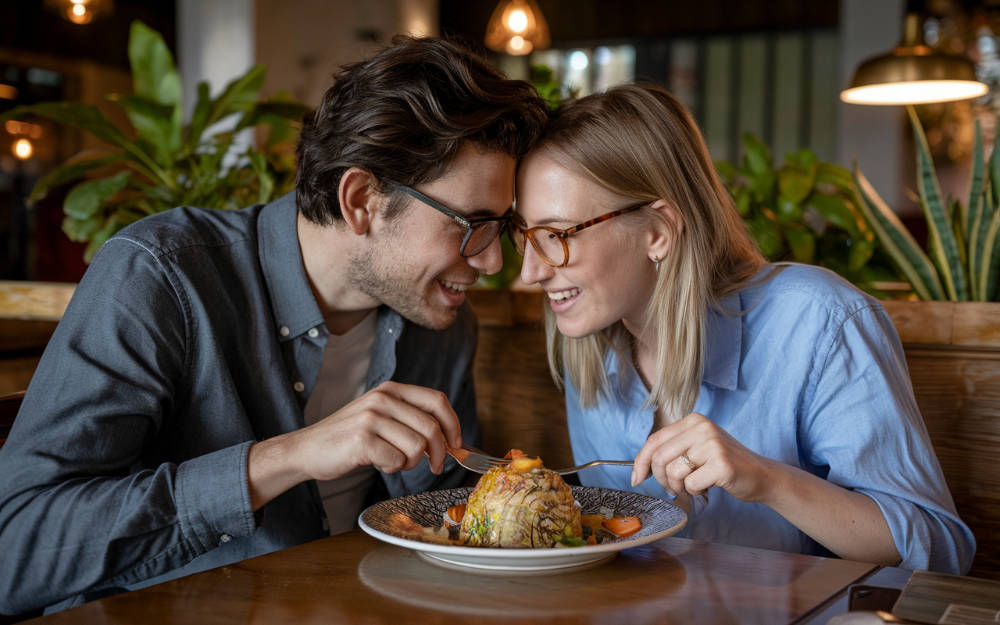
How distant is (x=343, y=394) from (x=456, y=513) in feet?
1.85

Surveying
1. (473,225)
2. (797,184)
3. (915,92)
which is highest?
(915,92)

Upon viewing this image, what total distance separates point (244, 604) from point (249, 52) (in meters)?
4.79

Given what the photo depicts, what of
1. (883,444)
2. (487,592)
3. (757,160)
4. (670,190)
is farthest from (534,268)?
(757,160)

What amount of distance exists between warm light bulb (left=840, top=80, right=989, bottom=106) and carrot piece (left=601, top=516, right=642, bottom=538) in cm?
291

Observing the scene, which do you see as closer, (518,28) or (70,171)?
(70,171)

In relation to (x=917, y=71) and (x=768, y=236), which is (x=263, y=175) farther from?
(x=917, y=71)

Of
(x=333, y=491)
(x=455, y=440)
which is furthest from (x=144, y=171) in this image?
(x=455, y=440)

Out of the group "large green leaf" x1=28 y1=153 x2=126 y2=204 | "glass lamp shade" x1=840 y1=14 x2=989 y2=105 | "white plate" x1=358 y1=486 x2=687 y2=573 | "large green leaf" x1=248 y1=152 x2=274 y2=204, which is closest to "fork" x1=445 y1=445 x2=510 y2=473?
"white plate" x1=358 y1=486 x2=687 y2=573

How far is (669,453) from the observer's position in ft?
3.89

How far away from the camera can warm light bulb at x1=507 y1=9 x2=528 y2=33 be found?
5.03 metres

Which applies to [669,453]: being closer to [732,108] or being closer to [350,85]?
[350,85]

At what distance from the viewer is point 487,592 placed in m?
1.00

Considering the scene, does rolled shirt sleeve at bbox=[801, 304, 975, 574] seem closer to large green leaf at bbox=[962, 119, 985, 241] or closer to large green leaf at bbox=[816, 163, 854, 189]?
large green leaf at bbox=[962, 119, 985, 241]

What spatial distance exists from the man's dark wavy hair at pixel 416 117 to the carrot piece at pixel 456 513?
62cm
